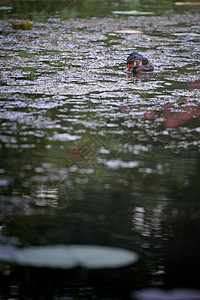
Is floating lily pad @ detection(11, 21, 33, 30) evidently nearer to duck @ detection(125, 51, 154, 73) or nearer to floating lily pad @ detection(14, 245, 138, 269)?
duck @ detection(125, 51, 154, 73)

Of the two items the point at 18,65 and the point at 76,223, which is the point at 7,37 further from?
the point at 76,223

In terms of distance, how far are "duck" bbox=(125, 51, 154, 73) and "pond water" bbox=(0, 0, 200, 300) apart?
93mm

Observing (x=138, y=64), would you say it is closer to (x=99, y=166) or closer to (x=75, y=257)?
(x=99, y=166)

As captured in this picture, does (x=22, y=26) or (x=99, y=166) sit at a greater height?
(x=22, y=26)

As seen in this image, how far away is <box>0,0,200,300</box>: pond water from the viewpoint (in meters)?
2.13

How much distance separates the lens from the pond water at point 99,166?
2.13 m

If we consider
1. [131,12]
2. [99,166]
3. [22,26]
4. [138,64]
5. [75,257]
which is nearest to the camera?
[75,257]

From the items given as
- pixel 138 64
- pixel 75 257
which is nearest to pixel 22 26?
pixel 138 64

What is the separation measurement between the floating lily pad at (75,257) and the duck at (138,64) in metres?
3.58

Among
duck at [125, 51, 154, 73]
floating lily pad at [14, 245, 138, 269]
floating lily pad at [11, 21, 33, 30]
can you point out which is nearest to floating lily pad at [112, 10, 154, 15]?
floating lily pad at [11, 21, 33, 30]

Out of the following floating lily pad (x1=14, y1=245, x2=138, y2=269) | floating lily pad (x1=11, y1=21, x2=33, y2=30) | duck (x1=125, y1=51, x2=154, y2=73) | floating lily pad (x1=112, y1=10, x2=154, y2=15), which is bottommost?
floating lily pad (x1=14, y1=245, x2=138, y2=269)

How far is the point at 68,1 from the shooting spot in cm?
1299

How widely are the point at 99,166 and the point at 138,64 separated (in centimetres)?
259

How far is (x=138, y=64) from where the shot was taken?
5.62 m
